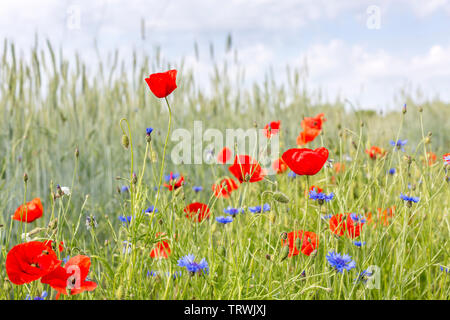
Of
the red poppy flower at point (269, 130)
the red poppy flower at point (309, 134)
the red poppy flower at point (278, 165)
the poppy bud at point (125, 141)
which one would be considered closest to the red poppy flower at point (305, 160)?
the red poppy flower at point (269, 130)

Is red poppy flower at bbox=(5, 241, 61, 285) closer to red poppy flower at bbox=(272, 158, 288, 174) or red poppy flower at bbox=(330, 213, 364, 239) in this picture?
red poppy flower at bbox=(330, 213, 364, 239)

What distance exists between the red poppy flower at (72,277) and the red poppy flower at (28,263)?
15 mm

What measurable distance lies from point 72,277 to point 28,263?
Answer: 10 cm

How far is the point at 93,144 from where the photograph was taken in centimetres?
220

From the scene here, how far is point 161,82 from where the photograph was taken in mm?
870

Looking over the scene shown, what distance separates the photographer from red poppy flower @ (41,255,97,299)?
31.9 inches

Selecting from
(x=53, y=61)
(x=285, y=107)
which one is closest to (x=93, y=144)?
(x=53, y=61)

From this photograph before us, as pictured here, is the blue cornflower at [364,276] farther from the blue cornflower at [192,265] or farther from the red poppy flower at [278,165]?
the red poppy flower at [278,165]

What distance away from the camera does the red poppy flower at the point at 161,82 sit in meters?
0.87

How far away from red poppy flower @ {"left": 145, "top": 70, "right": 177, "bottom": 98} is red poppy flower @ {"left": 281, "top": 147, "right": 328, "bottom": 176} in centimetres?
28

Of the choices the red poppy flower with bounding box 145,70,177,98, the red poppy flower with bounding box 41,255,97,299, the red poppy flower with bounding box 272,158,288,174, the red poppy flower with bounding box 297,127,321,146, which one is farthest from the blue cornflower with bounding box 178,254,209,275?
the red poppy flower with bounding box 297,127,321,146

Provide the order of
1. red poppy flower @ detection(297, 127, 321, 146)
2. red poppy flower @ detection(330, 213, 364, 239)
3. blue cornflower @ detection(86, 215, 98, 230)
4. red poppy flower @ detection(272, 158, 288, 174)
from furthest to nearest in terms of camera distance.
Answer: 1. red poppy flower @ detection(297, 127, 321, 146)
2. red poppy flower @ detection(272, 158, 288, 174)
3. red poppy flower @ detection(330, 213, 364, 239)
4. blue cornflower @ detection(86, 215, 98, 230)
